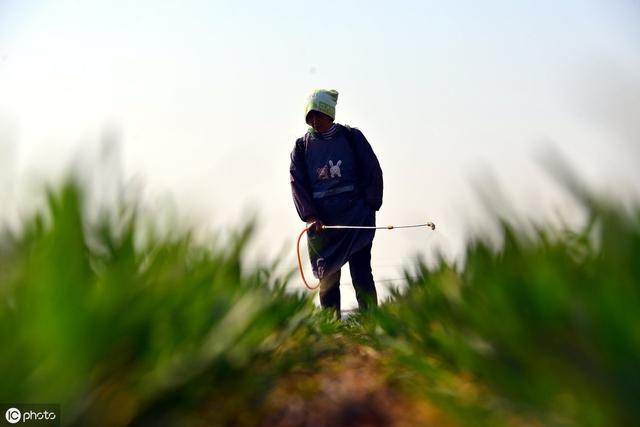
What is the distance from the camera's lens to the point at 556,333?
0.87m

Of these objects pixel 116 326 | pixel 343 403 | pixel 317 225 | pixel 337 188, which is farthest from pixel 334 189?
pixel 116 326

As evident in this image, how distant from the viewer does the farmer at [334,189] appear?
4.41 m

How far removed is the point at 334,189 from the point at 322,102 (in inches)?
20.0

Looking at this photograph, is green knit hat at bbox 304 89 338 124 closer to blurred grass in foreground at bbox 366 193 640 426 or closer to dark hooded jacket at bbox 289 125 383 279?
dark hooded jacket at bbox 289 125 383 279

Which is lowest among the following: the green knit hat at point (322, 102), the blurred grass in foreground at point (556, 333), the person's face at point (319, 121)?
the blurred grass in foreground at point (556, 333)

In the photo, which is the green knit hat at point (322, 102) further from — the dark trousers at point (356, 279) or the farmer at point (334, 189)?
the dark trousers at point (356, 279)

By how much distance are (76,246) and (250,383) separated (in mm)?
382

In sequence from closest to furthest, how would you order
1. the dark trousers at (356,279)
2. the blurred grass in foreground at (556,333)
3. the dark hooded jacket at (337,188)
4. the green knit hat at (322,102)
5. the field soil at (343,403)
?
1. the blurred grass in foreground at (556,333)
2. the field soil at (343,403)
3. the green knit hat at (322,102)
4. the dark hooded jacket at (337,188)
5. the dark trousers at (356,279)

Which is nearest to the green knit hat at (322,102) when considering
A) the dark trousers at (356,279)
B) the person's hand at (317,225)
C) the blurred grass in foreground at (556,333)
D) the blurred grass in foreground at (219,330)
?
the person's hand at (317,225)

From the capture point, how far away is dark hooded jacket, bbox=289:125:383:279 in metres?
4.43

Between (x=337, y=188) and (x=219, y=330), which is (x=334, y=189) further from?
(x=219, y=330)

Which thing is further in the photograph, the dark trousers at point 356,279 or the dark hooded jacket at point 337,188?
the dark trousers at point 356,279

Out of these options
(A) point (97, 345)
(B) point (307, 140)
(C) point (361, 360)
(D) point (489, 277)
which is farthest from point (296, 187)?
(A) point (97, 345)

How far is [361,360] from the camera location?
1764 millimetres
